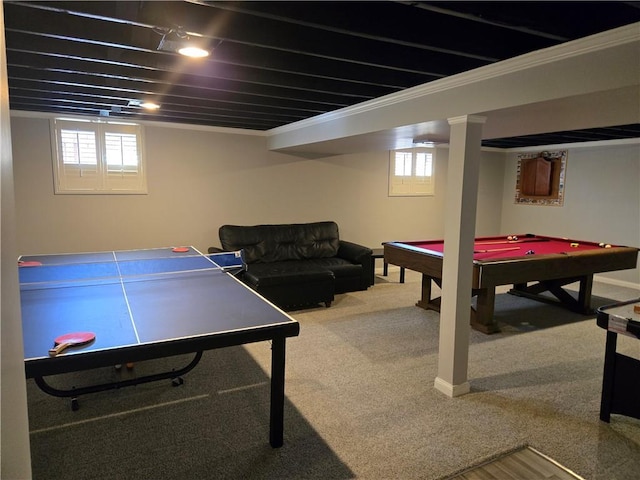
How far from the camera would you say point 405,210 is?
7230 mm

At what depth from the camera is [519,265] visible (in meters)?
4.06

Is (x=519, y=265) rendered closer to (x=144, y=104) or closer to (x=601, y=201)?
(x=601, y=201)

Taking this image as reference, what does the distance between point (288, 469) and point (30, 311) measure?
1699 millimetres

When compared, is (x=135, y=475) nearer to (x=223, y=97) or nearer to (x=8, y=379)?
(x=8, y=379)

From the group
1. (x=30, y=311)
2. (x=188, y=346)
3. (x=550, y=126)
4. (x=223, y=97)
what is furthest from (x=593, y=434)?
(x=223, y=97)

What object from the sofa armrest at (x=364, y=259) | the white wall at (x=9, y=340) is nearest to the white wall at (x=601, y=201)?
the sofa armrest at (x=364, y=259)

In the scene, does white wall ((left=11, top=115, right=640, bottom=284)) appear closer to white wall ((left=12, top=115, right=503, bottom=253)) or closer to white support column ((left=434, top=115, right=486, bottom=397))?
white wall ((left=12, top=115, right=503, bottom=253))

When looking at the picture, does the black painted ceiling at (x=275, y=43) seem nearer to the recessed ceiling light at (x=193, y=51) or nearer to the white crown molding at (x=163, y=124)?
the recessed ceiling light at (x=193, y=51)

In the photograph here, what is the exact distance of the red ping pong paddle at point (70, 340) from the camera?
1.77m

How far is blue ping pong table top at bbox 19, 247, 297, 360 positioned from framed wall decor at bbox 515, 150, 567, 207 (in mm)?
6283

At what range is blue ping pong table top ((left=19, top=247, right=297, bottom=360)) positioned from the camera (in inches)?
80.0

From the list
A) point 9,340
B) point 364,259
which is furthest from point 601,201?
point 9,340

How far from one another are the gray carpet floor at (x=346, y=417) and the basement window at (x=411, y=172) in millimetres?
3529

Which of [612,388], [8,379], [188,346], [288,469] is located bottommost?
[288,469]
